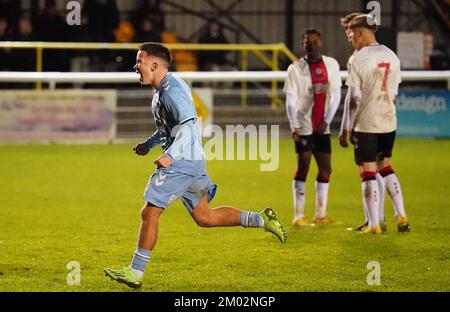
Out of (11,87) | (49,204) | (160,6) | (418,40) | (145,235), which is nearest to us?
(145,235)

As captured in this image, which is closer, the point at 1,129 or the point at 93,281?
the point at 93,281

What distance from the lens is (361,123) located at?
11203mm

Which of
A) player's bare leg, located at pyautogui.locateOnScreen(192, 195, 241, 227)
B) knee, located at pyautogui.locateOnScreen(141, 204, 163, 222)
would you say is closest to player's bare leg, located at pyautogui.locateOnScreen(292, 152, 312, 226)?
player's bare leg, located at pyautogui.locateOnScreen(192, 195, 241, 227)

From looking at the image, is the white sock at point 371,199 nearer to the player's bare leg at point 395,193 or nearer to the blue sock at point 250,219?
the player's bare leg at point 395,193

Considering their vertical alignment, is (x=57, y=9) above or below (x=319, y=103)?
above

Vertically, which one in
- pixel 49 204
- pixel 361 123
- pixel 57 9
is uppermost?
pixel 57 9

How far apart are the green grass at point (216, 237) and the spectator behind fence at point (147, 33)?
6.16 meters

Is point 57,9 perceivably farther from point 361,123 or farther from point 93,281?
point 93,281

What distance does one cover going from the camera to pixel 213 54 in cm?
2503

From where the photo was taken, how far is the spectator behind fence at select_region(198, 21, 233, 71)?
79.9 ft

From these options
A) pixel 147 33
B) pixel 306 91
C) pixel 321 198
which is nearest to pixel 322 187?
pixel 321 198

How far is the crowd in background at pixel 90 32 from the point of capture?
2311cm
